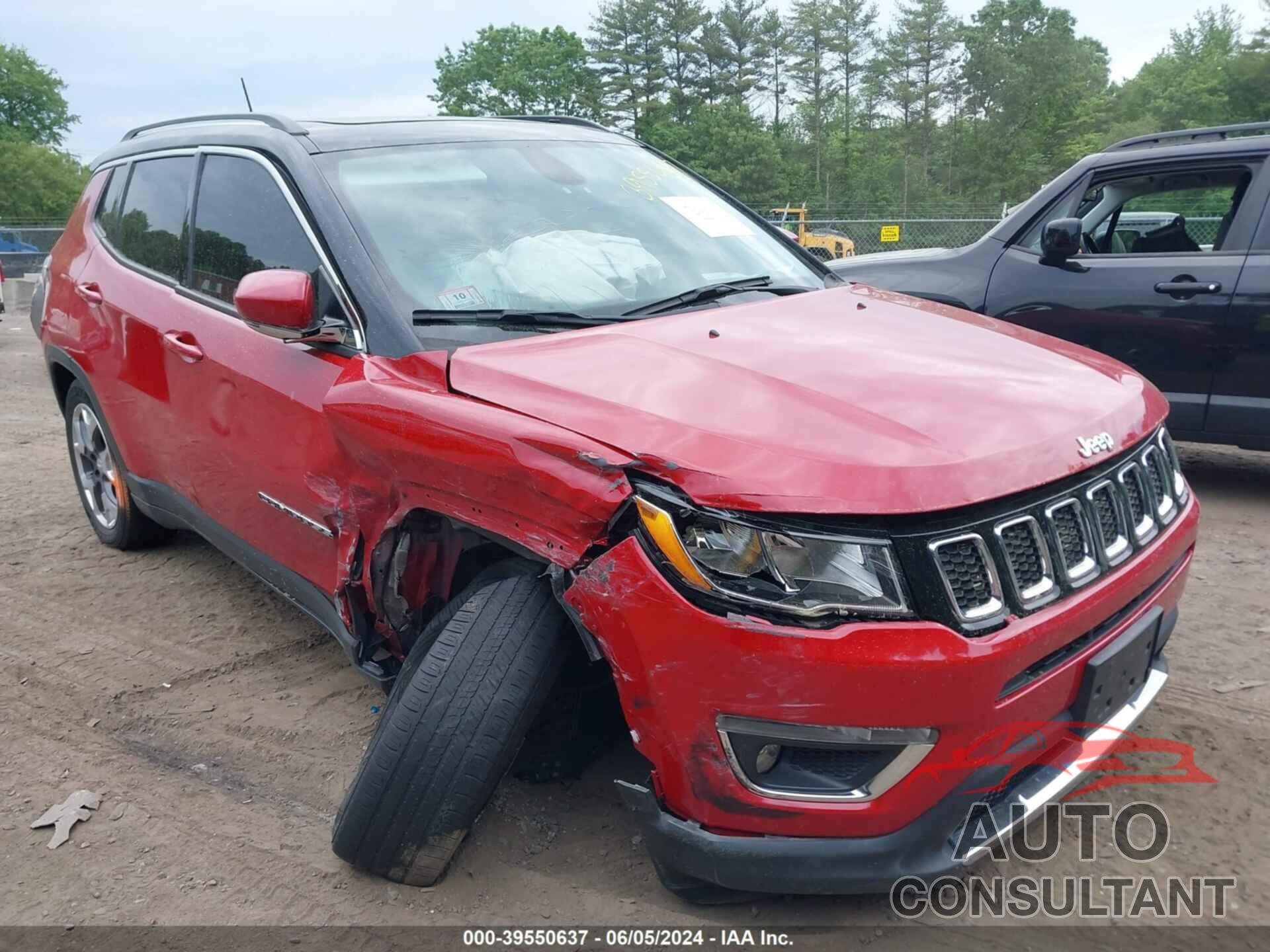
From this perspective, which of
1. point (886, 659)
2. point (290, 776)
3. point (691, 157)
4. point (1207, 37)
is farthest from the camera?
point (1207, 37)

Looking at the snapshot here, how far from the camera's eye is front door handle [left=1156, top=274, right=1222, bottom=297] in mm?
5223

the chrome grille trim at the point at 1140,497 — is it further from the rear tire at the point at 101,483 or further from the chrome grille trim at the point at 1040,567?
the rear tire at the point at 101,483

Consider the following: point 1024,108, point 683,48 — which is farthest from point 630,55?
point 1024,108

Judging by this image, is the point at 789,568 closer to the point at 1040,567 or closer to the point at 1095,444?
the point at 1040,567

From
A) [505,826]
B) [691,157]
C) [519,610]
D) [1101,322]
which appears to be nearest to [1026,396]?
[519,610]

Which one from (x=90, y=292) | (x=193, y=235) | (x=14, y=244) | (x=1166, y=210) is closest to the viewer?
(x=193, y=235)

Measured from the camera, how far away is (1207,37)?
65.0m

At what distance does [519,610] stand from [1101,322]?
14.0 ft

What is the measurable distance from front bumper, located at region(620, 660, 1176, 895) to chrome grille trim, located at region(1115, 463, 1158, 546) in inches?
26.9

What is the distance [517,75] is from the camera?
240ft

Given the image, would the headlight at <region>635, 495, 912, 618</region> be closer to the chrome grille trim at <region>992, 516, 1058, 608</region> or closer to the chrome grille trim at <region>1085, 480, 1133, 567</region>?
the chrome grille trim at <region>992, 516, 1058, 608</region>

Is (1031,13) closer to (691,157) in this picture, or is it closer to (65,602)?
(691,157)

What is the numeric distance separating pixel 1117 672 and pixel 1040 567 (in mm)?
402

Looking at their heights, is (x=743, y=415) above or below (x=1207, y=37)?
below
